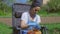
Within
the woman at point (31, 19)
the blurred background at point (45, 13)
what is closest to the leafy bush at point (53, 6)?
the blurred background at point (45, 13)

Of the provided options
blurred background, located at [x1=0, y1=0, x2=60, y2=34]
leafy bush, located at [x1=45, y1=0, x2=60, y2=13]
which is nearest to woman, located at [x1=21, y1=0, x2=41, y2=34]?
blurred background, located at [x1=0, y1=0, x2=60, y2=34]

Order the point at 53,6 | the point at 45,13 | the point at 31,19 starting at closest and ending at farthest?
1. the point at 31,19
2. the point at 45,13
3. the point at 53,6

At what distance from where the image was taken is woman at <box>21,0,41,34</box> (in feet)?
16.3

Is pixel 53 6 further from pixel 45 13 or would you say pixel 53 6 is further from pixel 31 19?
pixel 31 19

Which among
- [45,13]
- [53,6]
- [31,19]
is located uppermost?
[31,19]

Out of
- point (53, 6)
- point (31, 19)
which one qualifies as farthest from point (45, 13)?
point (31, 19)

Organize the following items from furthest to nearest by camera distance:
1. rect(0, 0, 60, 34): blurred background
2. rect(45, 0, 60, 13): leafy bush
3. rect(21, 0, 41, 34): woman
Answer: rect(45, 0, 60, 13): leafy bush < rect(0, 0, 60, 34): blurred background < rect(21, 0, 41, 34): woman

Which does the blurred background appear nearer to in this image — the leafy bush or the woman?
the leafy bush

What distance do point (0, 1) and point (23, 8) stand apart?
277 inches

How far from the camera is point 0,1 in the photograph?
536 inches

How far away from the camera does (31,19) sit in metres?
5.10

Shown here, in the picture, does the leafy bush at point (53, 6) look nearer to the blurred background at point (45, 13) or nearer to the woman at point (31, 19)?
the blurred background at point (45, 13)

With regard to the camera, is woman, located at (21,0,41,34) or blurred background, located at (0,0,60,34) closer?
woman, located at (21,0,41,34)

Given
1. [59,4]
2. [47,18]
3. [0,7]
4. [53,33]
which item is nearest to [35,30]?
[53,33]
